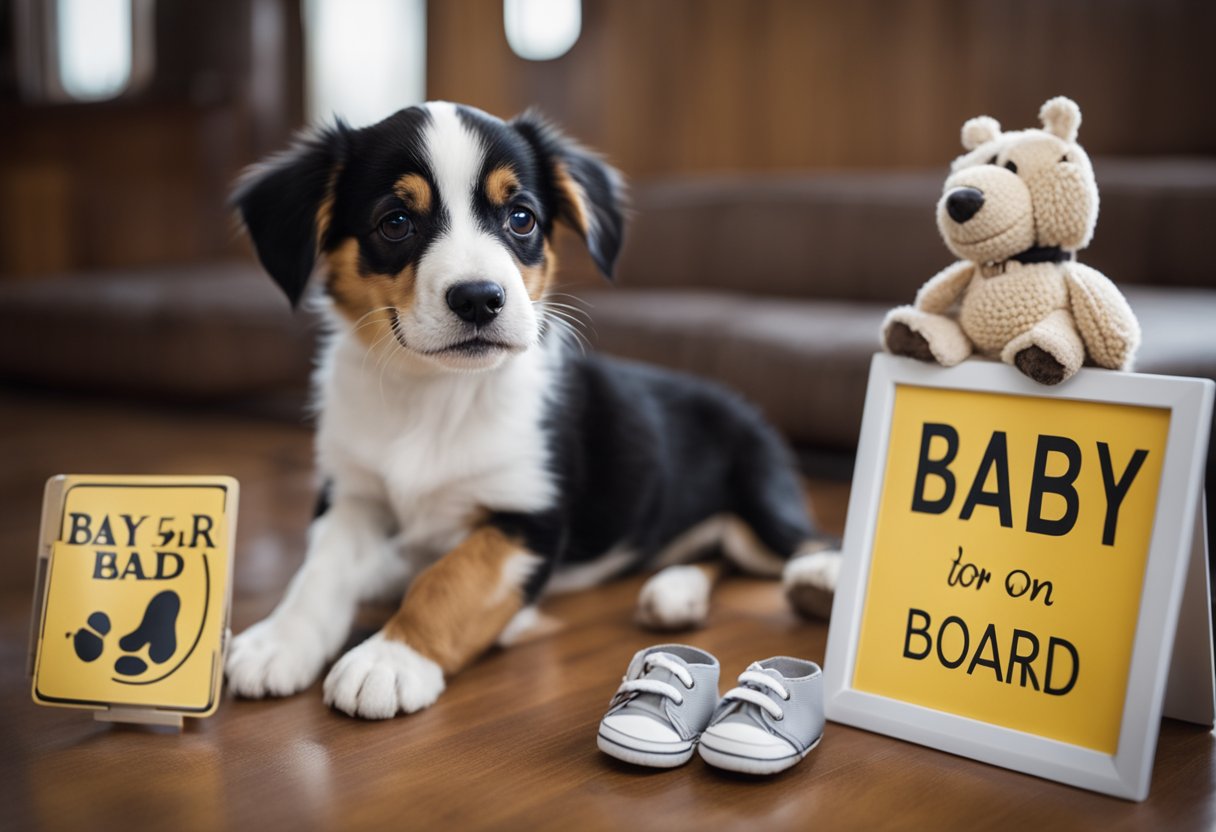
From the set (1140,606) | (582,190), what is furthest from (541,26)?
(1140,606)

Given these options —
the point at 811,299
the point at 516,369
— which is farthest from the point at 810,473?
the point at 516,369

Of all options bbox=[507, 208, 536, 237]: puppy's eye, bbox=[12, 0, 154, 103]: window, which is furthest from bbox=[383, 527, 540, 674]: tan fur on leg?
bbox=[12, 0, 154, 103]: window

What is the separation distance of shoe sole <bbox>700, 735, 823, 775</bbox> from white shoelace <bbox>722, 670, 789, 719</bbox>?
0.16 feet

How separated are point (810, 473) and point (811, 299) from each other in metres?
0.63

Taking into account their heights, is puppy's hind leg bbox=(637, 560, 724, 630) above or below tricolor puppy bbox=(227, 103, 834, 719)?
below

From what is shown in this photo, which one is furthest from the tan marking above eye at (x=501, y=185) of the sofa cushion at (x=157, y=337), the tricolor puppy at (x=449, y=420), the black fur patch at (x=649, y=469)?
the sofa cushion at (x=157, y=337)

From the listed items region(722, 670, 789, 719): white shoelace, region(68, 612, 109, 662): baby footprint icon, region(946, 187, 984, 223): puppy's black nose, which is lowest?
region(68, 612, 109, 662): baby footprint icon

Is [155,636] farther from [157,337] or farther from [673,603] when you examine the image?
[157,337]

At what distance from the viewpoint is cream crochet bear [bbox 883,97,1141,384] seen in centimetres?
125

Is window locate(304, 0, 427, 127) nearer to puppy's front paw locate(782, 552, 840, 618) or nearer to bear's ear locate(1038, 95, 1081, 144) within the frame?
puppy's front paw locate(782, 552, 840, 618)

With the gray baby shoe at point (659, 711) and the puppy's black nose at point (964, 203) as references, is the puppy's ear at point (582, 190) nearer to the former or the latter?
the puppy's black nose at point (964, 203)

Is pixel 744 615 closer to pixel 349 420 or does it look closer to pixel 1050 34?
pixel 349 420

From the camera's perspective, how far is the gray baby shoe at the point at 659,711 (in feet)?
4.01

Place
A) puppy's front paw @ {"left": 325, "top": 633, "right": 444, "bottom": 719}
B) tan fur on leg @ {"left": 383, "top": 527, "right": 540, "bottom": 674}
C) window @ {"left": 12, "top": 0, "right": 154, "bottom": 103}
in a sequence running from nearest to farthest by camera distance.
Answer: puppy's front paw @ {"left": 325, "top": 633, "right": 444, "bottom": 719} → tan fur on leg @ {"left": 383, "top": 527, "right": 540, "bottom": 674} → window @ {"left": 12, "top": 0, "right": 154, "bottom": 103}
